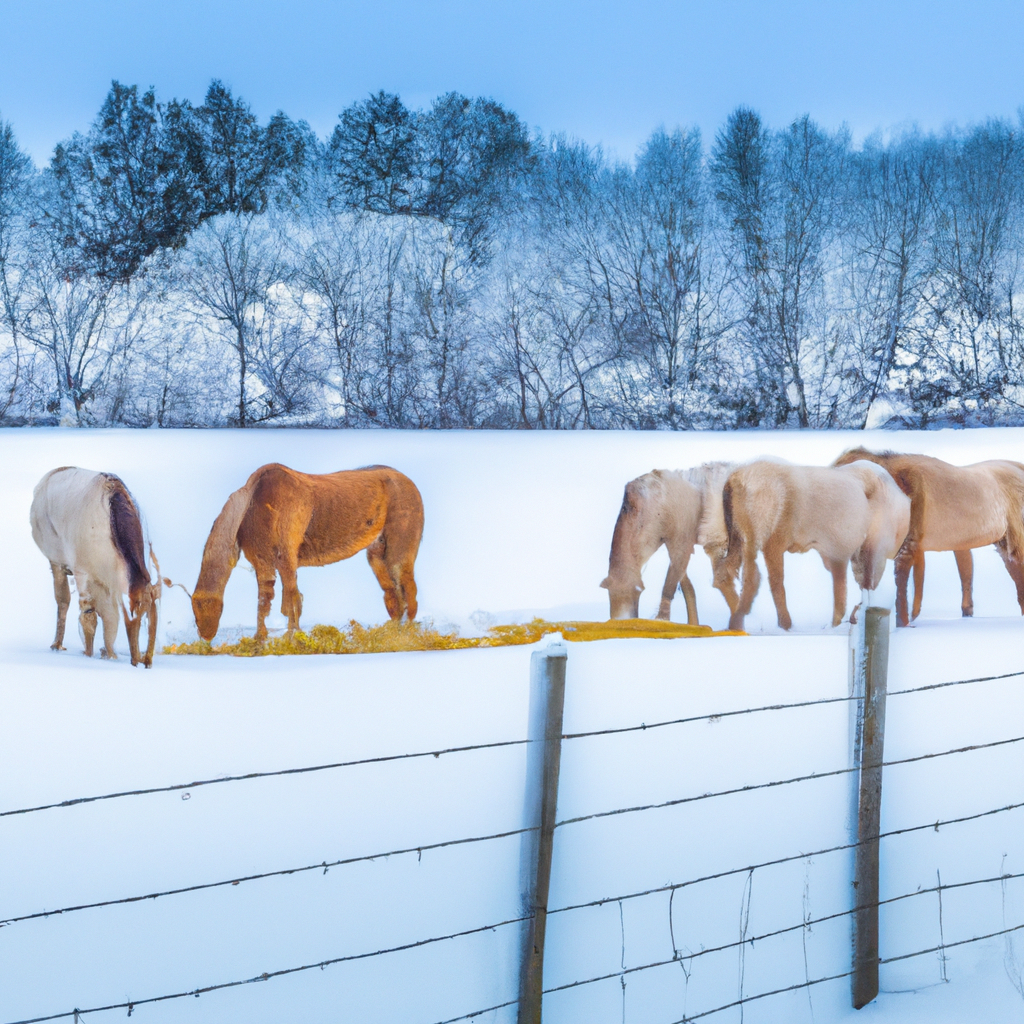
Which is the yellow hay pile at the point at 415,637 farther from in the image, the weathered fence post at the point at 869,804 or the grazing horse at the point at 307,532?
the weathered fence post at the point at 869,804

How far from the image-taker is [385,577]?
7.83 ft

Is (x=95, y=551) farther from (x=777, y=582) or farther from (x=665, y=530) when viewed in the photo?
(x=777, y=582)

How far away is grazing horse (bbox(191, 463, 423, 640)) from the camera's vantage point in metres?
2.25

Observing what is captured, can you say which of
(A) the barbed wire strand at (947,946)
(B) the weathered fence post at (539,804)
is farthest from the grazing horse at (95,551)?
(A) the barbed wire strand at (947,946)

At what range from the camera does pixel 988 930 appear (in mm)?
1702

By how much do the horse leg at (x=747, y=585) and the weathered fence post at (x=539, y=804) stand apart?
148 cm

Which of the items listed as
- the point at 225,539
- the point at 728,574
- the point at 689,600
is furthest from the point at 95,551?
the point at 728,574

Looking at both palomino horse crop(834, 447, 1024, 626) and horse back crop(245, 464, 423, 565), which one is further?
palomino horse crop(834, 447, 1024, 626)

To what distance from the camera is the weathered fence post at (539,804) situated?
1.10m

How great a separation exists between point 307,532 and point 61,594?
1.89 feet

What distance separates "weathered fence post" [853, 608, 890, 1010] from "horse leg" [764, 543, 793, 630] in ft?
3.66

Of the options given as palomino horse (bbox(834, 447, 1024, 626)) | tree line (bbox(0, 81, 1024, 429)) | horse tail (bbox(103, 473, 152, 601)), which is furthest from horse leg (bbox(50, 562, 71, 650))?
palomino horse (bbox(834, 447, 1024, 626))

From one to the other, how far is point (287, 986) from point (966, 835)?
1392 millimetres

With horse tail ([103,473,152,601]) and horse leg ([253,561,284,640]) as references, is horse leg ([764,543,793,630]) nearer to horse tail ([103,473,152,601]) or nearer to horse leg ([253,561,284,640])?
horse leg ([253,561,284,640])
